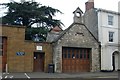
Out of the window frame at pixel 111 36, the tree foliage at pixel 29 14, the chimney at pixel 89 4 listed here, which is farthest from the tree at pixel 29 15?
the window frame at pixel 111 36

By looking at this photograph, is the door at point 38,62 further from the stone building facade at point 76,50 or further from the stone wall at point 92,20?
the stone wall at point 92,20

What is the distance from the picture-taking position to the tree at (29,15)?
3800 centimetres

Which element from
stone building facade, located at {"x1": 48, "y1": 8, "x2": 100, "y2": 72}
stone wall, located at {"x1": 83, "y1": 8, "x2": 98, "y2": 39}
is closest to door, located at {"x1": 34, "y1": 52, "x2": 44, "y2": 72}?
stone building facade, located at {"x1": 48, "y1": 8, "x2": 100, "y2": 72}

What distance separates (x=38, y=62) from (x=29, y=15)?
587 inches

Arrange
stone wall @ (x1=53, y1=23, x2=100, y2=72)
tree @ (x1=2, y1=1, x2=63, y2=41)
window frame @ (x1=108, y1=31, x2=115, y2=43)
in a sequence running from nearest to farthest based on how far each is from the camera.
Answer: stone wall @ (x1=53, y1=23, x2=100, y2=72)
window frame @ (x1=108, y1=31, x2=115, y2=43)
tree @ (x1=2, y1=1, x2=63, y2=41)

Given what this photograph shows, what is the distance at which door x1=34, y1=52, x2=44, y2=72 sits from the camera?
84.0ft

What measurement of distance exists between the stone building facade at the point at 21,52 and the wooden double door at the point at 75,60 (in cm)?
243

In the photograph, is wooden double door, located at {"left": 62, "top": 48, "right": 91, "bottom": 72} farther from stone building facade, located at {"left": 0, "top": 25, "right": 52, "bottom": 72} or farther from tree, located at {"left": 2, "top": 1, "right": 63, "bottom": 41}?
tree, located at {"left": 2, "top": 1, "right": 63, "bottom": 41}

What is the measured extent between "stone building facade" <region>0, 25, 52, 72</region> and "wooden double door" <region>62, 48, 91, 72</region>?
7.97 ft

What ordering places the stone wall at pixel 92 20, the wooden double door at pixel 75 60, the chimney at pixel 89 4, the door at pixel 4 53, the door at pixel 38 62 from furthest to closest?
the chimney at pixel 89 4, the stone wall at pixel 92 20, the wooden double door at pixel 75 60, the door at pixel 38 62, the door at pixel 4 53

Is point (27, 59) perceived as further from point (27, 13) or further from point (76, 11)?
point (27, 13)

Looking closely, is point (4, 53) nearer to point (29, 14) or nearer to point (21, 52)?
point (21, 52)

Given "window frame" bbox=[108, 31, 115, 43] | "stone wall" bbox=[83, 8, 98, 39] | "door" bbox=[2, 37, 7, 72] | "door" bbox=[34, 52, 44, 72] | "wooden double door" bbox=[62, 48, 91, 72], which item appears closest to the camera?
"door" bbox=[2, 37, 7, 72]

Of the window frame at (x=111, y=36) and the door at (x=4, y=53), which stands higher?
the window frame at (x=111, y=36)
